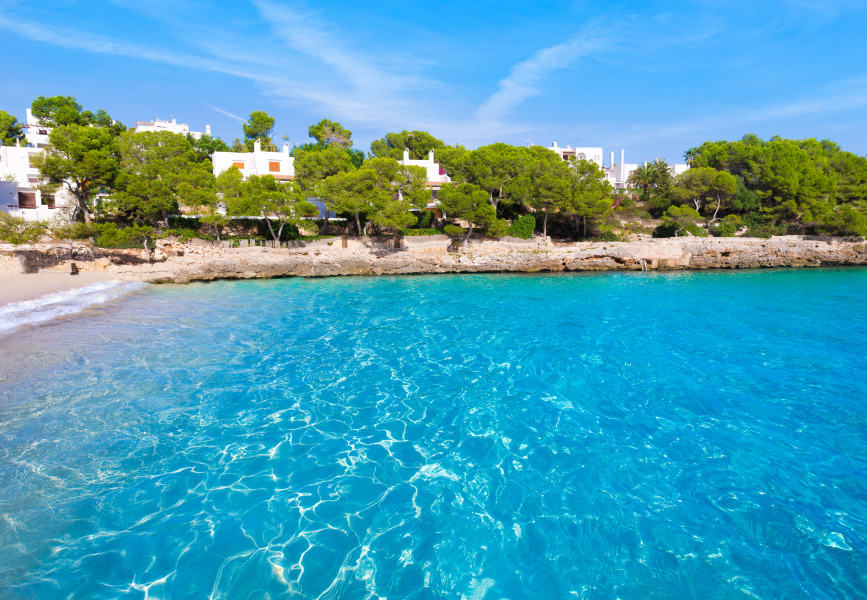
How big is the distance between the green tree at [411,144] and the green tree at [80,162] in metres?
34.5

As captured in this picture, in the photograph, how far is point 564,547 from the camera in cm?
616

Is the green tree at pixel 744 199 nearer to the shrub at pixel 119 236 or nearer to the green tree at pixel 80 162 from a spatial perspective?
the shrub at pixel 119 236

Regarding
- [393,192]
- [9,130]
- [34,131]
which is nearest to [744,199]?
[393,192]

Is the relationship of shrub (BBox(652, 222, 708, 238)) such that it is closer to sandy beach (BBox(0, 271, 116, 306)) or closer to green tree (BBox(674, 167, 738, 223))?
green tree (BBox(674, 167, 738, 223))

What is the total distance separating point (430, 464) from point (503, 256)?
29.5 metres

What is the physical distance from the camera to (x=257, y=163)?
148 ft

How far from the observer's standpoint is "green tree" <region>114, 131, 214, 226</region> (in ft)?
106

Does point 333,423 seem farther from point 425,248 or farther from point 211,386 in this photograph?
point 425,248

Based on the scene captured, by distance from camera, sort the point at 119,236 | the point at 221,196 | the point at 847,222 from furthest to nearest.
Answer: the point at 847,222
the point at 221,196
the point at 119,236

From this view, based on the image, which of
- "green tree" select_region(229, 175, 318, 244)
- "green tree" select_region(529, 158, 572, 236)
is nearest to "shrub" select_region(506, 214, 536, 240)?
"green tree" select_region(529, 158, 572, 236)

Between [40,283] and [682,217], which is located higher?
[682,217]

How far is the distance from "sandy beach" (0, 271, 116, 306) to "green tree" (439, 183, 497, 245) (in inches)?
1006

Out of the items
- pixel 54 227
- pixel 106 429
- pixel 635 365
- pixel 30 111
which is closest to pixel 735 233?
pixel 635 365

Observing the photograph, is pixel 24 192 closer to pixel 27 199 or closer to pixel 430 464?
pixel 27 199
